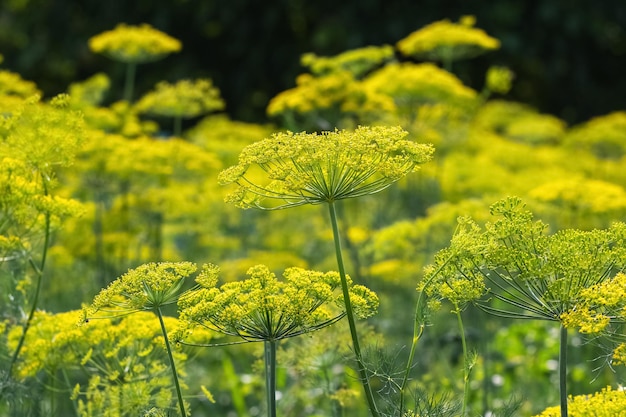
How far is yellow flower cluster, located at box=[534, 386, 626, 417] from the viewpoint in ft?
9.00

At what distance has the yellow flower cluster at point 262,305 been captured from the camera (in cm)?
272

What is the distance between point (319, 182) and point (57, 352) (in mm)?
1427

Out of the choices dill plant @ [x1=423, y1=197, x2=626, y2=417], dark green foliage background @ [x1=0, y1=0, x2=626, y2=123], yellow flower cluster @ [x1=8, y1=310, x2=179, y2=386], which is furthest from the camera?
dark green foliage background @ [x1=0, y1=0, x2=626, y2=123]

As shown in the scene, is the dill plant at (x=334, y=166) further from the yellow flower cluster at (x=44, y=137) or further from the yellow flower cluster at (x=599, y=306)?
the yellow flower cluster at (x=44, y=137)

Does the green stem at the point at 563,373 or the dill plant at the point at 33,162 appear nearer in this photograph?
the green stem at the point at 563,373

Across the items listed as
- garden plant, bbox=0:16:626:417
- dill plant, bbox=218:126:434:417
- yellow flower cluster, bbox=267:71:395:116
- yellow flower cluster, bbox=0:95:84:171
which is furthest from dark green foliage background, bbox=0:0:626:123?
dill plant, bbox=218:126:434:417

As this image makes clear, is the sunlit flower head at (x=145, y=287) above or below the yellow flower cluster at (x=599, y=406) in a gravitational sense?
Result: above

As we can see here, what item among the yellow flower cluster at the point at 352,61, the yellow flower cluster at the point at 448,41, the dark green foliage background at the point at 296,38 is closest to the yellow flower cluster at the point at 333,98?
the yellow flower cluster at the point at 352,61

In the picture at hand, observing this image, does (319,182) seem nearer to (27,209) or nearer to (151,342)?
(151,342)

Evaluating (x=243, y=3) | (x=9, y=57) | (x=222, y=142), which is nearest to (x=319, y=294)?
(x=222, y=142)

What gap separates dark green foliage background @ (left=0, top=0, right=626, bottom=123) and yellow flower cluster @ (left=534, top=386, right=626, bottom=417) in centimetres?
1202

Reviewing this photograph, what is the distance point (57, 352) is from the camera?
369 centimetres

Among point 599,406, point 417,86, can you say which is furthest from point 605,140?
point 599,406

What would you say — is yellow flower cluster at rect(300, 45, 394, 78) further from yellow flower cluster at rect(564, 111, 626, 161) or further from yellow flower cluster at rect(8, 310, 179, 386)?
yellow flower cluster at rect(564, 111, 626, 161)
